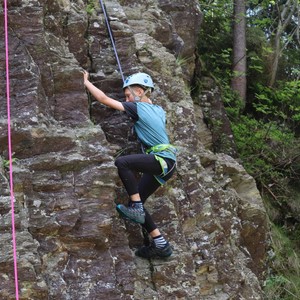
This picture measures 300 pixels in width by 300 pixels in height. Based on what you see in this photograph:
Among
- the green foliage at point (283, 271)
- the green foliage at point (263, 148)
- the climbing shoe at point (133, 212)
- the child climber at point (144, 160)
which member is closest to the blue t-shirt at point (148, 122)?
the child climber at point (144, 160)

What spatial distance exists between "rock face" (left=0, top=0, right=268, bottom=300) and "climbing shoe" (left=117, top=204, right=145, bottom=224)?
4.5 inches

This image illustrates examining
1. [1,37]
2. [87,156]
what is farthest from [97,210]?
[1,37]

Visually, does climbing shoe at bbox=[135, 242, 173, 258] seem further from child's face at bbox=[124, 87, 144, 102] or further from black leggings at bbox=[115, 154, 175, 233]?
child's face at bbox=[124, 87, 144, 102]

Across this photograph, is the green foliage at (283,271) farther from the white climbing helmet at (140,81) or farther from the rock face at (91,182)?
the white climbing helmet at (140,81)

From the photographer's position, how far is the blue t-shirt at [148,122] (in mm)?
5770

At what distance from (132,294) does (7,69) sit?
254 cm

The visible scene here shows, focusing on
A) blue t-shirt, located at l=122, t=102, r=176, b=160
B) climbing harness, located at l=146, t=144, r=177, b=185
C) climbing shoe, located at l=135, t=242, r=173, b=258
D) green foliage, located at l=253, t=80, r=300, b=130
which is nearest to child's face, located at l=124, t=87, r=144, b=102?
blue t-shirt, located at l=122, t=102, r=176, b=160

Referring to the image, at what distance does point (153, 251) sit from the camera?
5637 millimetres

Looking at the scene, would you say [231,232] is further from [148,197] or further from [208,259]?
[148,197]

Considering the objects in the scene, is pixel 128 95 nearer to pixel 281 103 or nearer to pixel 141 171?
pixel 141 171

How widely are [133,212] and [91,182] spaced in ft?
1.83

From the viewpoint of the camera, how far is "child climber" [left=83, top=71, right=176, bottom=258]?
555 cm

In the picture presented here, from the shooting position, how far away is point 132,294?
17.2 feet

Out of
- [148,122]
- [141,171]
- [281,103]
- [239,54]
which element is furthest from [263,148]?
[141,171]
